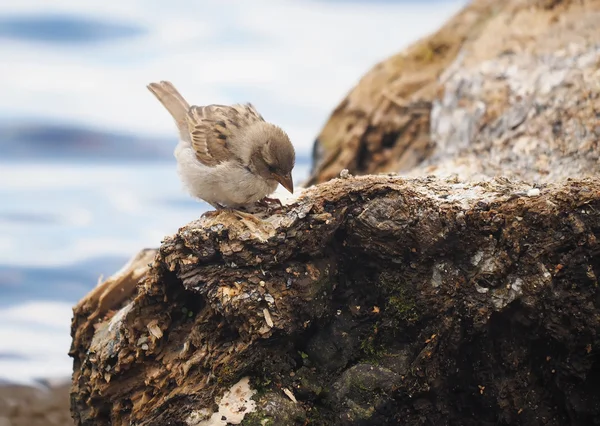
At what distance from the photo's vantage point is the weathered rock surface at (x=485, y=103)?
5.51 metres

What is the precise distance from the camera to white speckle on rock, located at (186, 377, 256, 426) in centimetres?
385

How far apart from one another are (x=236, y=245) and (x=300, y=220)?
0.35 metres

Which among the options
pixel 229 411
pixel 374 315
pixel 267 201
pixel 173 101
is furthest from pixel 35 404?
pixel 374 315

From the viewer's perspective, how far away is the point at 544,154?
540 cm

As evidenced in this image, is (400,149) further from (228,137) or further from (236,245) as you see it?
(236,245)

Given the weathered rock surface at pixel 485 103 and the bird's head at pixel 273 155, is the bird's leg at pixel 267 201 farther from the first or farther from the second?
the weathered rock surface at pixel 485 103

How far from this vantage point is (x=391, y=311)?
13.2 feet

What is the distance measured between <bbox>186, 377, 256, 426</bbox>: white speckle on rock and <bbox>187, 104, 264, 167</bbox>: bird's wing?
1.64m

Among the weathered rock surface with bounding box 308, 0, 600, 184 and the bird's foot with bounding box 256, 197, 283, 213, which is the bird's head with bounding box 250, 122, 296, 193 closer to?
the bird's foot with bounding box 256, 197, 283, 213

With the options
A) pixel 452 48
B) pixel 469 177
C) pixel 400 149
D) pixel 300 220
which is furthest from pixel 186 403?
pixel 452 48

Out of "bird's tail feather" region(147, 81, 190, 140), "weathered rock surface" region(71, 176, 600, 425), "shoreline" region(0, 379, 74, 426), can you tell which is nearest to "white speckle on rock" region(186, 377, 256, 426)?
"weathered rock surface" region(71, 176, 600, 425)

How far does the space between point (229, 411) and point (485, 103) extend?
381cm

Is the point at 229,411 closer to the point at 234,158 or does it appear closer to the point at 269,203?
the point at 269,203

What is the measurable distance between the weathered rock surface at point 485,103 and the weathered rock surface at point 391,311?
1.17 meters
